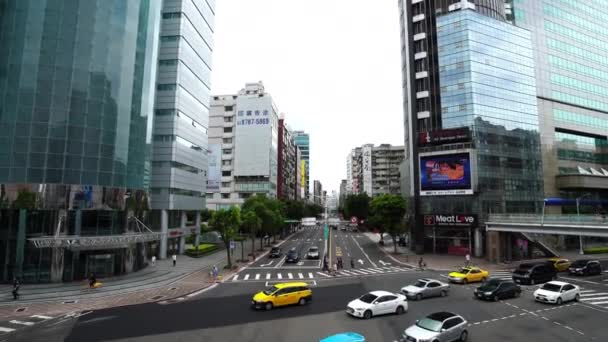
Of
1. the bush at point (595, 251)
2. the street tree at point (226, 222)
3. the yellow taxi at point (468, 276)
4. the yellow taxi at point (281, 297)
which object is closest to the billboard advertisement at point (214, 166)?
the street tree at point (226, 222)

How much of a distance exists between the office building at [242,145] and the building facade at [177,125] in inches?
1466

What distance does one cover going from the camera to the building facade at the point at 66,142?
37.3 metres

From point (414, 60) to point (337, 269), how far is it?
48.0 meters

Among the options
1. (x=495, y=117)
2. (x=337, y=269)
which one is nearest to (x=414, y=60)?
(x=495, y=117)

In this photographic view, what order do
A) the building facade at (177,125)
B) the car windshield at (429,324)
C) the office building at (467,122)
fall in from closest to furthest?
the car windshield at (429,324) → the building facade at (177,125) → the office building at (467,122)

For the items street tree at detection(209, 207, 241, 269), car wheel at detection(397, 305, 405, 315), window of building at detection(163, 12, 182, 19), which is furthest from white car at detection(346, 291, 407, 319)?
window of building at detection(163, 12, 182, 19)

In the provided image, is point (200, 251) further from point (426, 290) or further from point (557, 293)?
point (557, 293)

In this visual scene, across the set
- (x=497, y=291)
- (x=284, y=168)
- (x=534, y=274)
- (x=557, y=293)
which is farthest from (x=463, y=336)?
(x=284, y=168)

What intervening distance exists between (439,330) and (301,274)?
1068 inches

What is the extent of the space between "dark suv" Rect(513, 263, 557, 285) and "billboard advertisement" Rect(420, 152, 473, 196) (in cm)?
2549

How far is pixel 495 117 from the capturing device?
2625 inches

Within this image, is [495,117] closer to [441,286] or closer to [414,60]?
[414,60]

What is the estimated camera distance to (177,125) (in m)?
59.0

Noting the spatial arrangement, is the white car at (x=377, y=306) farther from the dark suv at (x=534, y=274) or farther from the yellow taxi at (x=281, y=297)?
the dark suv at (x=534, y=274)
